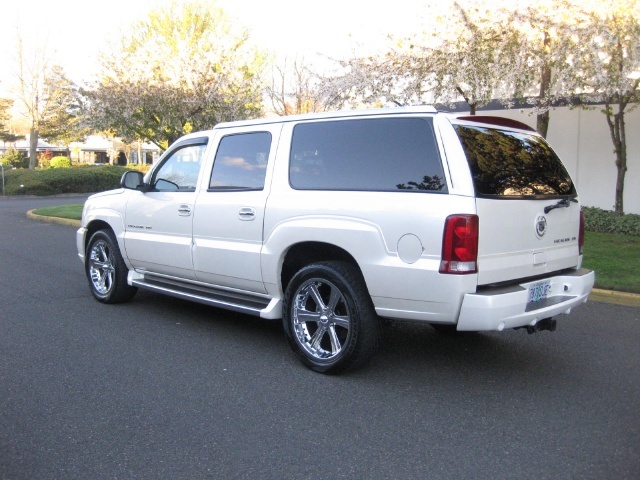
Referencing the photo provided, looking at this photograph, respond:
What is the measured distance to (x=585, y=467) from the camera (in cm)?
345

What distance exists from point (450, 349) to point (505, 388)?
40.2 inches

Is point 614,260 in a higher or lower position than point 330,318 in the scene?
lower

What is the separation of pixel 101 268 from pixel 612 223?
1010 cm

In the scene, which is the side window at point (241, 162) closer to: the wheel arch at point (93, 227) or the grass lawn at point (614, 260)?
the wheel arch at point (93, 227)

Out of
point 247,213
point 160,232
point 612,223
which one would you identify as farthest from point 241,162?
point 612,223

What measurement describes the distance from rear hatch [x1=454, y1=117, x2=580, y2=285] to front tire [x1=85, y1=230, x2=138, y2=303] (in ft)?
13.9

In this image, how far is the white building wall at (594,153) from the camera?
14.9 m

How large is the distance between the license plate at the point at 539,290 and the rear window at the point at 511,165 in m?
0.66

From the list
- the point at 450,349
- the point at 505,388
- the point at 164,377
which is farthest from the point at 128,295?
the point at 505,388

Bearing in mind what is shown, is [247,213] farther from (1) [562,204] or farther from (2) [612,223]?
(2) [612,223]

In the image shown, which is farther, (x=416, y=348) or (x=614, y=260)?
(x=614, y=260)

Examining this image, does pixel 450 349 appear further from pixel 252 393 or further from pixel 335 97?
pixel 335 97

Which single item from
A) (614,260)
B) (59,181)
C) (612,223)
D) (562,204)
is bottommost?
(614,260)

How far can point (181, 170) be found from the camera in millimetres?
6395
